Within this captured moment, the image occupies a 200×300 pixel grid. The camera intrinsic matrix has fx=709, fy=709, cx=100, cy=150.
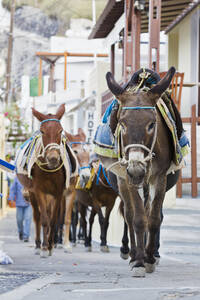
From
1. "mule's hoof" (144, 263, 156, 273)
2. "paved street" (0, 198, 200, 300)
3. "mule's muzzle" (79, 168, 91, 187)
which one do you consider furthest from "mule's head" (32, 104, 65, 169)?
"mule's hoof" (144, 263, 156, 273)

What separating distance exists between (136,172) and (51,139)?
4.75 metres

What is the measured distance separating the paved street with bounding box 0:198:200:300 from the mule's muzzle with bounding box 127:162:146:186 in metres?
1.07

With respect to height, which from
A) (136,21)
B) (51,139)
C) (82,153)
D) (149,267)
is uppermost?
(136,21)

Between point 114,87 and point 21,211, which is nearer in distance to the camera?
point 114,87

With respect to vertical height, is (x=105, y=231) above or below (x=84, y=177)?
below

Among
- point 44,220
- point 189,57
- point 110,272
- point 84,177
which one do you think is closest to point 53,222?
point 44,220

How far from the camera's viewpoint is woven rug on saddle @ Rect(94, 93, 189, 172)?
8.26 meters

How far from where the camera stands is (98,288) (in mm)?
7156

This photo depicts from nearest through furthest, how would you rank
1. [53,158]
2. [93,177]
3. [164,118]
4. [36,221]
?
[164,118]
[53,158]
[36,221]
[93,177]

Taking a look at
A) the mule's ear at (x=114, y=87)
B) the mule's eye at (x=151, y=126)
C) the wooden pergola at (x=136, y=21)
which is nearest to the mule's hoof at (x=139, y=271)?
the mule's eye at (x=151, y=126)

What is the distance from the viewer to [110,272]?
9188 mm

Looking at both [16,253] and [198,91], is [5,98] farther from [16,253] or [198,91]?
[16,253]

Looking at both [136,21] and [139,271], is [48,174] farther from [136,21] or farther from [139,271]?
[136,21]

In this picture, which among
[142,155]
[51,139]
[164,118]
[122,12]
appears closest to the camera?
[142,155]
